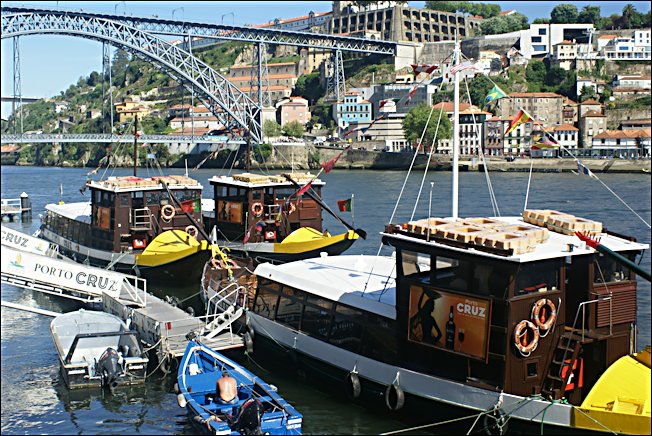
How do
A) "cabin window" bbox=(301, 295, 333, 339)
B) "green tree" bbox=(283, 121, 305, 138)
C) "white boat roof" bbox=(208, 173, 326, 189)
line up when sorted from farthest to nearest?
"green tree" bbox=(283, 121, 305, 138), "white boat roof" bbox=(208, 173, 326, 189), "cabin window" bbox=(301, 295, 333, 339)

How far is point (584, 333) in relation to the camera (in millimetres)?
8422

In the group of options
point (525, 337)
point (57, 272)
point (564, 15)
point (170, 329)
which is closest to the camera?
point (525, 337)

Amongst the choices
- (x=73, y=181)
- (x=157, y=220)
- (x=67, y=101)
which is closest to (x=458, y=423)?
(x=157, y=220)

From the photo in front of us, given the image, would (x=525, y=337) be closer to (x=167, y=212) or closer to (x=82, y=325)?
(x=82, y=325)

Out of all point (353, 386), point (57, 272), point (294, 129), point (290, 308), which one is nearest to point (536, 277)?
point (353, 386)

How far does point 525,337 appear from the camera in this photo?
8172 millimetres

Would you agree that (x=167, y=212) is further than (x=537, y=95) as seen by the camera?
No

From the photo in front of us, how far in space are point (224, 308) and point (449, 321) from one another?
4.93 metres

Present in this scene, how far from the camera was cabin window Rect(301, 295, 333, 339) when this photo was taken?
10367 millimetres

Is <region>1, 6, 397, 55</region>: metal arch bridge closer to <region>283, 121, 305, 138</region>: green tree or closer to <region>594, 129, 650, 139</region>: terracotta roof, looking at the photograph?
<region>283, 121, 305, 138</region>: green tree

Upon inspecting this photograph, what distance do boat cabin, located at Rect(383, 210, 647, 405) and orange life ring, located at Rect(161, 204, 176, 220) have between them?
9278 millimetres

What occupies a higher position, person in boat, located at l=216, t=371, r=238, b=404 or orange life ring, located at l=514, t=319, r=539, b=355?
orange life ring, located at l=514, t=319, r=539, b=355

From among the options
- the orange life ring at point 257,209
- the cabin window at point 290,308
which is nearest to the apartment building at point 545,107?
the orange life ring at point 257,209

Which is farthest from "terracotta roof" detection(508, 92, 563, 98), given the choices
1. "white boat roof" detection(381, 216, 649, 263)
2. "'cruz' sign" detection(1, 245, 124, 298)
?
"white boat roof" detection(381, 216, 649, 263)
